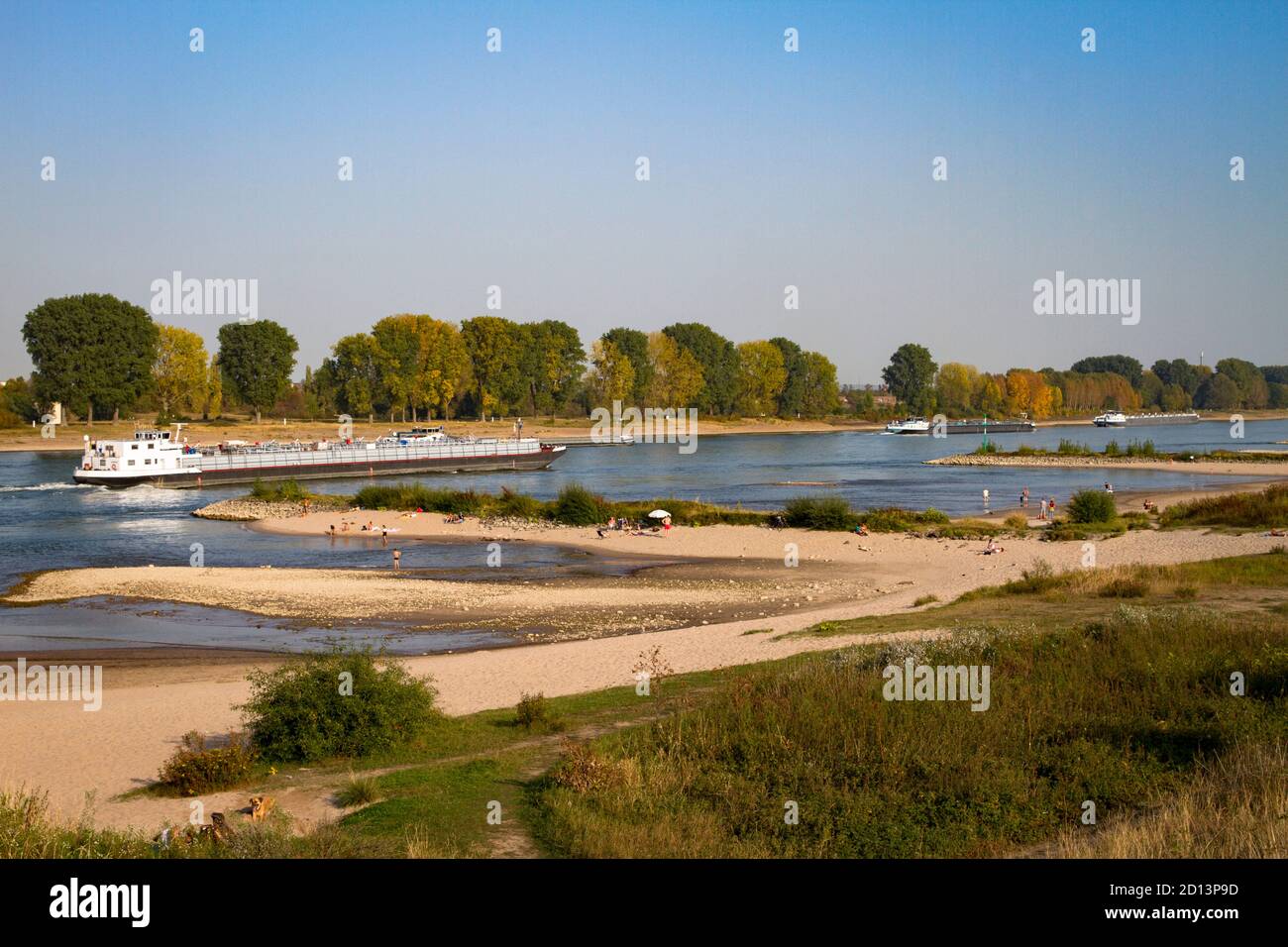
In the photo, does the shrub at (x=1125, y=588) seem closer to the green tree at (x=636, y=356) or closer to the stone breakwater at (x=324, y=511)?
the stone breakwater at (x=324, y=511)

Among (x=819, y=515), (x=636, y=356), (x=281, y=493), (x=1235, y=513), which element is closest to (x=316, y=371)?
(x=636, y=356)

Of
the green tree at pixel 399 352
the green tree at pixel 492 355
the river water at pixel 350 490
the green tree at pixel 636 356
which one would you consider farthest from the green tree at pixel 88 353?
the green tree at pixel 636 356

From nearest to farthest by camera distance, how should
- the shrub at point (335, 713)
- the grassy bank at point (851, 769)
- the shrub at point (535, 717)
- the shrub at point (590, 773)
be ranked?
1. the grassy bank at point (851, 769)
2. the shrub at point (590, 773)
3. the shrub at point (335, 713)
4. the shrub at point (535, 717)

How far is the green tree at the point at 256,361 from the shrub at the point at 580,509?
325ft

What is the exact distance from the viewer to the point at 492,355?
165625 millimetres

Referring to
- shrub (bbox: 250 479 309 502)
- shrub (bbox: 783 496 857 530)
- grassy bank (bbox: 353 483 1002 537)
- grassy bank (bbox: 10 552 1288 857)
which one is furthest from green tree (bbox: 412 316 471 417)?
grassy bank (bbox: 10 552 1288 857)

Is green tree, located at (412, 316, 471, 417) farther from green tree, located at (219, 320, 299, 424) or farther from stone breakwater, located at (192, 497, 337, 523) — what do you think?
stone breakwater, located at (192, 497, 337, 523)

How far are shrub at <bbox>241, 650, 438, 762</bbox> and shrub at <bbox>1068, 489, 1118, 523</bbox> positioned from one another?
130ft

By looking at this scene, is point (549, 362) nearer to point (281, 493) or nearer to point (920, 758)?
point (281, 493)

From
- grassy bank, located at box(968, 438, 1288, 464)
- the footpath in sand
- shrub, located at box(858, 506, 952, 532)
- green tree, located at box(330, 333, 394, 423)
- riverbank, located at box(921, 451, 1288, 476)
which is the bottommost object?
the footpath in sand

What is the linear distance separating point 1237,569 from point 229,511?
176ft

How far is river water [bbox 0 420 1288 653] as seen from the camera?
29.8 metres

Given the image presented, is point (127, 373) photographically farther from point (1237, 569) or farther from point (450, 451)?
point (1237, 569)

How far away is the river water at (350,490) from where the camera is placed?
29.8 metres
